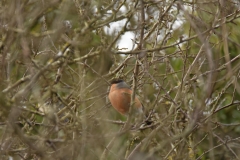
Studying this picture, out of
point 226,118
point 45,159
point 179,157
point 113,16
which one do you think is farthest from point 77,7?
point 226,118

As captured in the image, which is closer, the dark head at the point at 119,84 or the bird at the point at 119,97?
the dark head at the point at 119,84

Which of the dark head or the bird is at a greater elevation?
the dark head

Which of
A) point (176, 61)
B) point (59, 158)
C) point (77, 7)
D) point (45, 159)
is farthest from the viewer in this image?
point (176, 61)

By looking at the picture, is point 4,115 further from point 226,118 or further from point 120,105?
point 226,118

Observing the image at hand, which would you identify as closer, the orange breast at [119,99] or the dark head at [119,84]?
the dark head at [119,84]

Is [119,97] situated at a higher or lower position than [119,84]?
lower

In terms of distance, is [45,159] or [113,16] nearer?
[45,159]

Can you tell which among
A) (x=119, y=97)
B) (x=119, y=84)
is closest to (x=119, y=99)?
Answer: (x=119, y=97)

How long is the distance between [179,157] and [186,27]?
2674mm

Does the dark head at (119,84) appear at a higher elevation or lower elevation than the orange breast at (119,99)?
higher

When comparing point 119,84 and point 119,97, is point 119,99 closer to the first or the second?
point 119,97

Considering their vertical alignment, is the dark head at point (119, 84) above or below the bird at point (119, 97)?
above

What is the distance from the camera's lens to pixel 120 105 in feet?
Answer: 16.8

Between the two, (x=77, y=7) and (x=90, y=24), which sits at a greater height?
(x=77, y=7)
